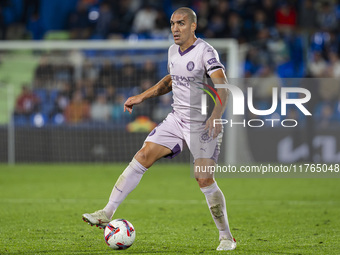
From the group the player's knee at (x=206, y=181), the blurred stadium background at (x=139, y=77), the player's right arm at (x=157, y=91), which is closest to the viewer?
the player's knee at (x=206, y=181)

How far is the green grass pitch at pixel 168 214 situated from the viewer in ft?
21.2

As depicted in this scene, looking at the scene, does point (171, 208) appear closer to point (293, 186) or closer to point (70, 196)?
point (70, 196)

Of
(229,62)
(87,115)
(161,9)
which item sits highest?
(161,9)

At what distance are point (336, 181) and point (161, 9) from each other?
9.07 meters

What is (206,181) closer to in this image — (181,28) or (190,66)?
(190,66)

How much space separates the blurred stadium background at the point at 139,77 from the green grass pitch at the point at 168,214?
189 cm

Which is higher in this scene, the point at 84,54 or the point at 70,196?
the point at 84,54

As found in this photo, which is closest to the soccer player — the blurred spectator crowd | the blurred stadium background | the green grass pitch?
the green grass pitch

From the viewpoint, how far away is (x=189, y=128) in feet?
20.9

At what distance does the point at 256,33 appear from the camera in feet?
64.0

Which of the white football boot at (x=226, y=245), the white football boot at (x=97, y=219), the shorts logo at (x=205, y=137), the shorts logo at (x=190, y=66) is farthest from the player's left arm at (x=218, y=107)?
the white football boot at (x=97, y=219)

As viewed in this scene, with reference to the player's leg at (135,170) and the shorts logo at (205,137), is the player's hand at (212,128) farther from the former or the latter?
the player's leg at (135,170)

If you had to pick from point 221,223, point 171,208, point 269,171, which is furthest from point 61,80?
point 221,223

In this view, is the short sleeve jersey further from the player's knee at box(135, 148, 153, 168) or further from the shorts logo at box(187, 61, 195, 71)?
the player's knee at box(135, 148, 153, 168)
